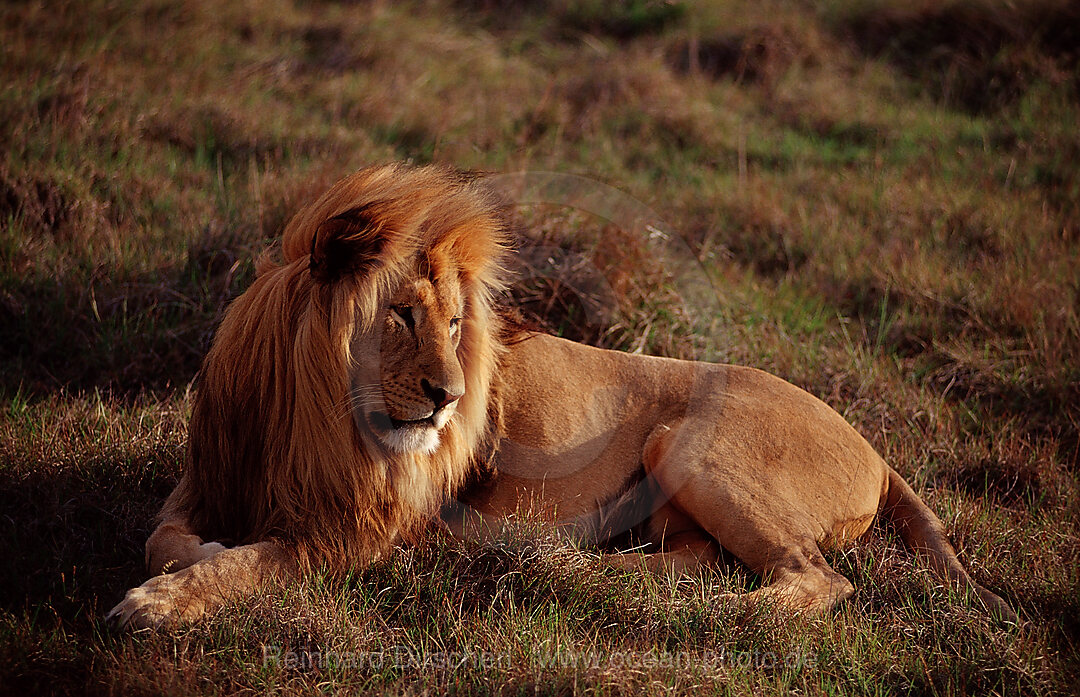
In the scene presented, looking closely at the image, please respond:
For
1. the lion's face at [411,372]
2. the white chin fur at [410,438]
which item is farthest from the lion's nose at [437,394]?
the white chin fur at [410,438]

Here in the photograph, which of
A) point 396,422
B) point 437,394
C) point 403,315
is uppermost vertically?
point 403,315

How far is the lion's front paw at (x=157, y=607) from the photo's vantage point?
2.37 meters

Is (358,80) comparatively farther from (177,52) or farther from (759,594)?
(759,594)

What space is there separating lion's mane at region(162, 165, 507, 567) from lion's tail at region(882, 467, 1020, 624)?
1690mm

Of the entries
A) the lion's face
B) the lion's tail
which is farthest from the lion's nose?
the lion's tail

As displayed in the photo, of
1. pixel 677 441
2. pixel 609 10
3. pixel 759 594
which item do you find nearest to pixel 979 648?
pixel 759 594

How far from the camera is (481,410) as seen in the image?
2932mm

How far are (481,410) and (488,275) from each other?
1.44ft

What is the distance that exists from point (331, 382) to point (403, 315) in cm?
28

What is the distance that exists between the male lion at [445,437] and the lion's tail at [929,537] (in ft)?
0.04

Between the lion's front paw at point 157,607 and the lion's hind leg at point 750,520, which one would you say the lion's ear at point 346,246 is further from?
the lion's hind leg at point 750,520

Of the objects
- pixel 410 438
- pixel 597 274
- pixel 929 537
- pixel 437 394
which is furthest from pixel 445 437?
pixel 597 274

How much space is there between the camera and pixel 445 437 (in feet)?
9.32

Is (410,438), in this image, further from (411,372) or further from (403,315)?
(403,315)
